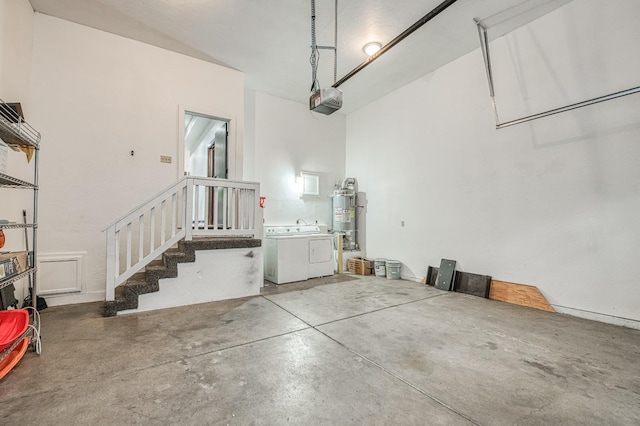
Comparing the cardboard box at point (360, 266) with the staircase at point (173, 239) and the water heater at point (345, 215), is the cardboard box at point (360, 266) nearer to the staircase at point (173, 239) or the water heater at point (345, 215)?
the water heater at point (345, 215)

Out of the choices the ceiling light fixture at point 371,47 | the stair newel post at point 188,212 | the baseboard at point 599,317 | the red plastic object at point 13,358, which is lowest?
→ the baseboard at point 599,317

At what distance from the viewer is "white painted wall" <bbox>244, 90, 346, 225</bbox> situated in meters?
5.94

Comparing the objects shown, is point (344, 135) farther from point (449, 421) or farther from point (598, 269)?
point (449, 421)

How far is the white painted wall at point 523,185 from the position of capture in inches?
A: 127

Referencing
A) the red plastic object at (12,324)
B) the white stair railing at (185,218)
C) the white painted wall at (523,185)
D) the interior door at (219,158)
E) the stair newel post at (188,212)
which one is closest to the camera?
the red plastic object at (12,324)

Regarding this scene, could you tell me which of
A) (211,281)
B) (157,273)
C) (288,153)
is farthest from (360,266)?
(157,273)

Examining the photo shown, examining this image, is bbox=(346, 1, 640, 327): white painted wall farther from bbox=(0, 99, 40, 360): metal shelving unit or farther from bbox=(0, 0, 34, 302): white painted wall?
bbox=(0, 0, 34, 302): white painted wall

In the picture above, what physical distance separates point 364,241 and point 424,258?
67.0 inches

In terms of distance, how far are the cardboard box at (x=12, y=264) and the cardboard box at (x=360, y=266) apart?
17.0ft

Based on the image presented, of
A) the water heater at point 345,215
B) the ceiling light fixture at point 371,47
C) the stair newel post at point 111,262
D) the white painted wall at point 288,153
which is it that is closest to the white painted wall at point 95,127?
the stair newel post at point 111,262

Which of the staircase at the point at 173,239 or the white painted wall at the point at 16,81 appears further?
the staircase at the point at 173,239

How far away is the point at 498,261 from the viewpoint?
429cm

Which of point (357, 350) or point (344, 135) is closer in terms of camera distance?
point (357, 350)

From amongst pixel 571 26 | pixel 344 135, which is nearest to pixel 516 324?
pixel 571 26
